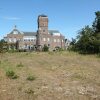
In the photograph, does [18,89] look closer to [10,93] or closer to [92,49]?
[10,93]

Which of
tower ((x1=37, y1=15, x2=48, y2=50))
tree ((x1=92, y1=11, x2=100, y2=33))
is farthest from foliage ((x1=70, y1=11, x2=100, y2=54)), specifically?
tower ((x1=37, y1=15, x2=48, y2=50))

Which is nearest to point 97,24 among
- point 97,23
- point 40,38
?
point 97,23

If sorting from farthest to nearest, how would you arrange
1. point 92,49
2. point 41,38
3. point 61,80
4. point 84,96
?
point 41,38 < point 92,49 < point 61,80 < point 84,96

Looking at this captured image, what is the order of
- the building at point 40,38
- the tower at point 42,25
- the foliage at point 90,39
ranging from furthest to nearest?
the tower at point 42,25, the building at point 40,38, the foliage at point 90,39

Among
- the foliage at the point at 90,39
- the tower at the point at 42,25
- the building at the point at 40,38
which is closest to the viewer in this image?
the foliage at the point at 90,39

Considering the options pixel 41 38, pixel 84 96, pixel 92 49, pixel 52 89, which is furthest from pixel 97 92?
pixel 41 38

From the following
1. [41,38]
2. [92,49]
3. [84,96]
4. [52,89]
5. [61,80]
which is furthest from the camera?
[41,38]

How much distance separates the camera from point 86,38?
47594 mm

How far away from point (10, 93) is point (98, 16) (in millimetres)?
37336

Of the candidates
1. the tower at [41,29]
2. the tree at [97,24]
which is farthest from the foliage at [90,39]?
the tower at [41,29]

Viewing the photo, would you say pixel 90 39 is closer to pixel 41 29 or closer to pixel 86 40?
pixel 86 40

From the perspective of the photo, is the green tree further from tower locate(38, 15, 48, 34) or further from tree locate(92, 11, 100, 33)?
tower locate(38, 15, 48, 34)

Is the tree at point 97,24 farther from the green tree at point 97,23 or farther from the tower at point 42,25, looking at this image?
the tower at point 42,25

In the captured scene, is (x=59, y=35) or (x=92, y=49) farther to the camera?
(x=59, y=35)
